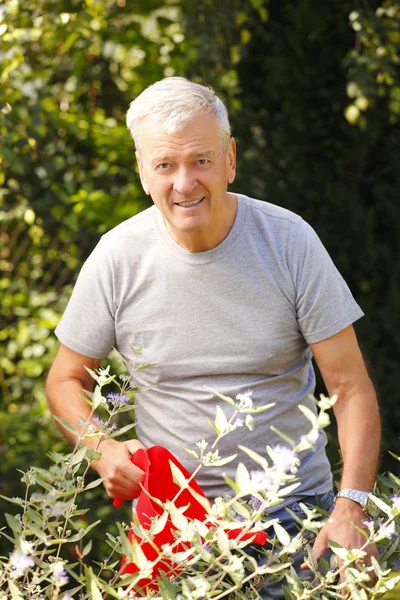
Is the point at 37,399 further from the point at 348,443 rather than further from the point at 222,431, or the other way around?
the point at 222,431

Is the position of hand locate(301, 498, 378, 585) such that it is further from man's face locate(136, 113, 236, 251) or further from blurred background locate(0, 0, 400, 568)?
blurred background locate(0, 0, 400, 568)

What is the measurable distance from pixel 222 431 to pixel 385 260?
319 centimetres

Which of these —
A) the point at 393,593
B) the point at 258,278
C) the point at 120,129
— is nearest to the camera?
the point at 258,278

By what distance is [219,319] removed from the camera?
203 centimetres

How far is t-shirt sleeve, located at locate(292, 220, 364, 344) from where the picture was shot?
6.31ft

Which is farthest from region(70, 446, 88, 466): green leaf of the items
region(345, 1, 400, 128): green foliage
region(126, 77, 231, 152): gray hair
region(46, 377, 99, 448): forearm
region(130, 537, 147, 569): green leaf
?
region(345, 1, 400, 128): green foliage

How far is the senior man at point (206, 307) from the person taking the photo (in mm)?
1909

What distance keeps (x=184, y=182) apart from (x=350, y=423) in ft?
2.06

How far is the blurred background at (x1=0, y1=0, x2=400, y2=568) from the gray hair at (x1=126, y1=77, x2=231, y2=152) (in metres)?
1.75

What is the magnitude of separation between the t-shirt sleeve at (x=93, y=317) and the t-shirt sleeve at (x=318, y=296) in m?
0.45

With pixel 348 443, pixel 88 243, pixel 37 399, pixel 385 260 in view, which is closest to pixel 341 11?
pixel 385 260

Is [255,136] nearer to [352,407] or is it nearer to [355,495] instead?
[352,407]

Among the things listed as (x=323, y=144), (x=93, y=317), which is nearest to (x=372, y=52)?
(x=323, y=144)

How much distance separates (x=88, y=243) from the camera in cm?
481
